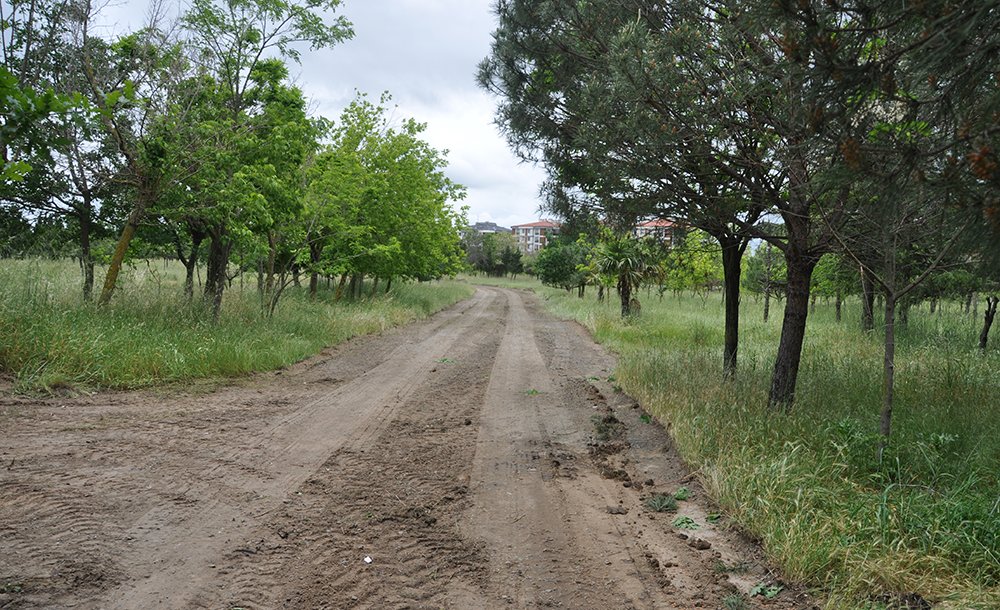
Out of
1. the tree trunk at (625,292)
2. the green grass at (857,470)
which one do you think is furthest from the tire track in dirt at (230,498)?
the tree trunk at (625,292)

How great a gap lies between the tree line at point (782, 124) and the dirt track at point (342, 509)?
2.35 meters

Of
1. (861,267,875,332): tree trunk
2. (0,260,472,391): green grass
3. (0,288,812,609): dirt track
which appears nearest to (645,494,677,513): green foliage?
(0,288,812,609): dirt track

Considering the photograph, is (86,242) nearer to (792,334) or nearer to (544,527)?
(544,527)

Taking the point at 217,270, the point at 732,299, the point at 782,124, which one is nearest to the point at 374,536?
the point at 782,124

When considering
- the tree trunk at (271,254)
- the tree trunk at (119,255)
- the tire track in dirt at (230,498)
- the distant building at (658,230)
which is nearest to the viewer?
the tire track in dirt at (230,498)

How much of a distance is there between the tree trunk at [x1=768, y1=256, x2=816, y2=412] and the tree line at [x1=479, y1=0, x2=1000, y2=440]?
0.02 m

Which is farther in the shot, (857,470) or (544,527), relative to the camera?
(857,470)

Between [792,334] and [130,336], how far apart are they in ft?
28.9

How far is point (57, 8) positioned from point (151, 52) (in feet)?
4.33

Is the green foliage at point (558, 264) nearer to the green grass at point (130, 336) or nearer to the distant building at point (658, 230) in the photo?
the green grass at point (130, 336)

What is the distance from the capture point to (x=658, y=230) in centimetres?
844

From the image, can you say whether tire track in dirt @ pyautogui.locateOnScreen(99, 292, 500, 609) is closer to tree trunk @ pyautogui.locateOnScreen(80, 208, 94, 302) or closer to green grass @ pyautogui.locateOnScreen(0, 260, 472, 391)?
green grass @ pyautogui.locateOnScreen(0, 260, 472, 391)

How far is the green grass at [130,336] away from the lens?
22.1ft

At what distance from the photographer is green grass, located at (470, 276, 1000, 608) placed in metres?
3.19
